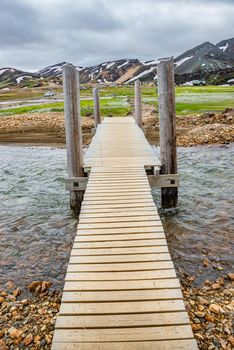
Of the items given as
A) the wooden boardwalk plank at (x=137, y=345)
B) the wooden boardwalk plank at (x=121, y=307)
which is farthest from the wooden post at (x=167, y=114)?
the wooden boardwalk plank at (x=137, y=345)

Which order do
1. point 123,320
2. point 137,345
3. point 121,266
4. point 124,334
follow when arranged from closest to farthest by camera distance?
point 137,345 → point 124,334 → point 123,320 → point 121,266

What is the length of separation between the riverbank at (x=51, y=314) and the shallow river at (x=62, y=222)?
378 millimetres

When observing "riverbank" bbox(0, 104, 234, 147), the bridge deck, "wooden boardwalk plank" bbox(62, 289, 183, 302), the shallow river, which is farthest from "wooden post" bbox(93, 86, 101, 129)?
"wooden boardwalk plank" bbox(62, 289, 183, 302)

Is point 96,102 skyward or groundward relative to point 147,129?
skyward

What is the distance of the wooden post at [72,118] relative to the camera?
849cm

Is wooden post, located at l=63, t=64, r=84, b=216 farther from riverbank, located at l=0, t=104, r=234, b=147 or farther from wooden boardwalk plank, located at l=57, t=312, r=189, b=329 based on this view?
riverbank, located at l=0, t=104, r=234, b=147

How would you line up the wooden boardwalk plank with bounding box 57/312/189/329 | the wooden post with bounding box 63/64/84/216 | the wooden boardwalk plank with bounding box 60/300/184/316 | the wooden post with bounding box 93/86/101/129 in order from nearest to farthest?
the wooden boardwalk plank with bounding box 57/312/189/329 → the wooden boardwalk plank with bounding box 60/300/184/316 → the wooden post with bounding box 63/64/84/216 → the wooden post with bounding box 93/86/101/129

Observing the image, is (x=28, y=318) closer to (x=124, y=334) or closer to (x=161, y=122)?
(x=124, y=334)

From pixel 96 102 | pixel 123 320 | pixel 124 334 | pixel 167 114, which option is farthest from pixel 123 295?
pixel 96 102

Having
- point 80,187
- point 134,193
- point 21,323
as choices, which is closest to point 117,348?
point 21,323

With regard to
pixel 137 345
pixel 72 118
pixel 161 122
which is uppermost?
pixel 72 118

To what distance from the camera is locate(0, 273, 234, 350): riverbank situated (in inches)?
191

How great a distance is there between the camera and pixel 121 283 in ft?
14.2

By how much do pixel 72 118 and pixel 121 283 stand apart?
5390mm
